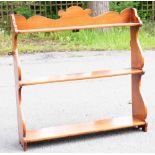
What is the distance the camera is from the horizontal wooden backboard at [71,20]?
15.4ft

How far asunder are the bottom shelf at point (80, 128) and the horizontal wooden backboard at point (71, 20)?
3.25 ft

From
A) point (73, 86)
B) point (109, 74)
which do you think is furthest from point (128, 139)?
point (73, 86)

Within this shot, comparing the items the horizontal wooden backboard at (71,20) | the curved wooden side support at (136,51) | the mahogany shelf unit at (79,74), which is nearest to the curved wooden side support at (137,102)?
the mahogany shelf unit at (79,74)

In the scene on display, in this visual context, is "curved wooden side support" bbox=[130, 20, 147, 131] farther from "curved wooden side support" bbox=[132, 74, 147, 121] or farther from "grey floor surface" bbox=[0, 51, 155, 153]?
"grey floor surface" bbox=[0, 51, 155, 153]

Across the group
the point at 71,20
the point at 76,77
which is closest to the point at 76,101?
the point at 76,77

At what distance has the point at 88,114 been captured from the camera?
5734mm

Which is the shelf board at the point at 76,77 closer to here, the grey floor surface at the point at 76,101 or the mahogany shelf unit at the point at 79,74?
the mahogany shelf unit at the point at 79,74

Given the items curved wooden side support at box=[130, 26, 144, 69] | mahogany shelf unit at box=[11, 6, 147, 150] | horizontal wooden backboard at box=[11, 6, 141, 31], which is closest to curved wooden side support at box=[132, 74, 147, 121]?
mahogany shelf unit at box=[11, 6, 147, 150]

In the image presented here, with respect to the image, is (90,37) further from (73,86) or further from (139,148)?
(139,148)

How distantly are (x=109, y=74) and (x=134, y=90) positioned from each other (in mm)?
370

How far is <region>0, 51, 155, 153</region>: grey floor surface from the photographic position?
4.84m

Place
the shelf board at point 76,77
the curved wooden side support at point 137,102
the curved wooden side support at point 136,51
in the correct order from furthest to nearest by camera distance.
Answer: the curved wooden side support at point 137,102
the curved wooden side support at point 136,51
the shelf board at point 76,77

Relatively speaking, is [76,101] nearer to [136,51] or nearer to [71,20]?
[136,51]

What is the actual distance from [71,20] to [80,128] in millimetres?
1047
